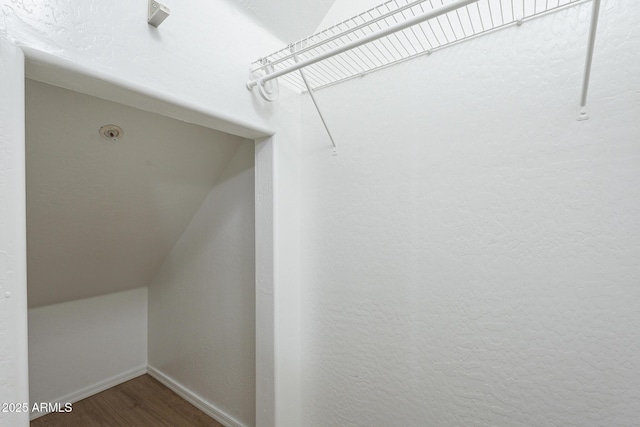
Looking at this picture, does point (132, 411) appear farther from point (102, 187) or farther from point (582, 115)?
point (582, 115)

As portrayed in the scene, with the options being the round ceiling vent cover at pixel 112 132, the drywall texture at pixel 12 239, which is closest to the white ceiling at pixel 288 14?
the round ceiling vent cover at pixel 112 132

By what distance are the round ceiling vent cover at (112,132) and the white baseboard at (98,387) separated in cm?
177

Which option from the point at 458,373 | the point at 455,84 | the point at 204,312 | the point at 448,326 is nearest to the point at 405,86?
the point at 455,84

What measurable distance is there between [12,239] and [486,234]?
4.09ft

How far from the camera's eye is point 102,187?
139 cm

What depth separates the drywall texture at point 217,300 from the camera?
156 centimetres

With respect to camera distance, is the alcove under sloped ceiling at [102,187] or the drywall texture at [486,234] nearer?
the drywall texture at [486,234]

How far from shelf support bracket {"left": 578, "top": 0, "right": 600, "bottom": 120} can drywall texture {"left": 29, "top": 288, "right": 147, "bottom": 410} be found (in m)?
2.71

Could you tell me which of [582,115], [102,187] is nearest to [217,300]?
[102,187]

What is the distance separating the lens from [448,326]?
1.01m

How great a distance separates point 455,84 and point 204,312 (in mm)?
1817

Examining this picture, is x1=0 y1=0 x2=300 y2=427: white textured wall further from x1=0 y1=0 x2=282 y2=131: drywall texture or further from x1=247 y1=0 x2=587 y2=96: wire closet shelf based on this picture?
x1=247 y1=0 x2=587 y2=96: wire closet shelf

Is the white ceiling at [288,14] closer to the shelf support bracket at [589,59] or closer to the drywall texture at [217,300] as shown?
the drywall texture at [217,300]

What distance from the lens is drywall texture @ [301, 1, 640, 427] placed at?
0.78 m
